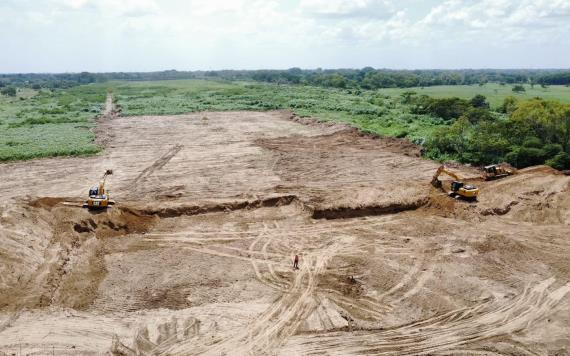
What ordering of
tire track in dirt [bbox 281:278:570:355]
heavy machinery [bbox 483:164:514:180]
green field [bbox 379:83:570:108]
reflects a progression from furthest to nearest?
1. green field [bbox 379:83:570:108]
2. heavy machinery [bbox 483:164:514:180]
3. tire track in dirt [bbox 281:278:570:355]

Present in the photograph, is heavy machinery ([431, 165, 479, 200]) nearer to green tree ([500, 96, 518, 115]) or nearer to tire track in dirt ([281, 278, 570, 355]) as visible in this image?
tire track in dirt ([281, 278, 570, 355])

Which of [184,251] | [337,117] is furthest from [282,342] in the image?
[337,117]

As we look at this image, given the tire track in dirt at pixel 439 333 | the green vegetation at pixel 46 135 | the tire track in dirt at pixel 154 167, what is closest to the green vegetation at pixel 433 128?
the green vegetation at pixel 46 135

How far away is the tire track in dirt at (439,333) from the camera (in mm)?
12682

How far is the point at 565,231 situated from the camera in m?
20.8

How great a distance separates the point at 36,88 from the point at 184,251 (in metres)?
145

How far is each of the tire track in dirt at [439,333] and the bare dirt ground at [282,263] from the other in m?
0.05

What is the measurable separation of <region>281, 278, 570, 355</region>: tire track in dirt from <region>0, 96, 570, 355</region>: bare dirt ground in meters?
0.05

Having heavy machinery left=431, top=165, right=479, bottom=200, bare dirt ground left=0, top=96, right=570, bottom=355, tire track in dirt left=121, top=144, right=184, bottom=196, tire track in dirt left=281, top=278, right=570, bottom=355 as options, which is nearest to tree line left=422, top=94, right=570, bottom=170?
bare dirt ground left=0, top=96, right=570, bottom=355

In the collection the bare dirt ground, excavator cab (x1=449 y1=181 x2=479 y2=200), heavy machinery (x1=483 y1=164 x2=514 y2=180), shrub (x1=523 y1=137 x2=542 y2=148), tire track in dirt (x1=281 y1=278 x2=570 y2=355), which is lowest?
tire track in dirt (x1=281 y1=278 x2=570 y2=355)

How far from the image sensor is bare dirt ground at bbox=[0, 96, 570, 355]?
518 inches

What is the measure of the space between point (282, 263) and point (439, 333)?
6527 millimetres

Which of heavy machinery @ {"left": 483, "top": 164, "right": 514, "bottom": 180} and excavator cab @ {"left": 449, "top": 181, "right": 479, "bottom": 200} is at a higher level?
heavy machinery @ {"left": 483, "top": 164, "right": 514, "bottom": 180}

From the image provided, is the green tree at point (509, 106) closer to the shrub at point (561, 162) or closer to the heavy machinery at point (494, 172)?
the shrub at point (561, 162)
